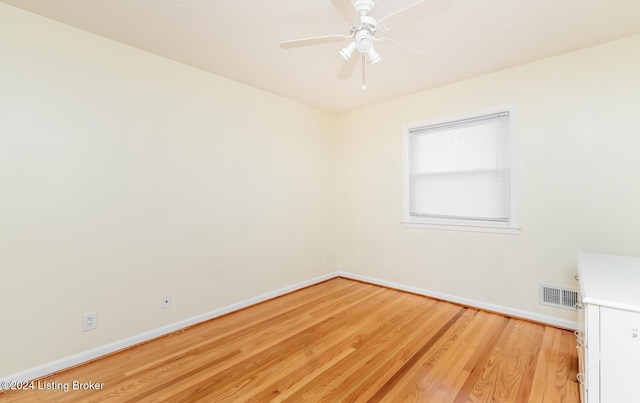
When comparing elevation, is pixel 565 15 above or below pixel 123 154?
above

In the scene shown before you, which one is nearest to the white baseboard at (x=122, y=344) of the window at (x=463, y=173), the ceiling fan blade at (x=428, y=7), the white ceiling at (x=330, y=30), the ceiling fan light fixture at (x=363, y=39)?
the window at (x=463, y=173)

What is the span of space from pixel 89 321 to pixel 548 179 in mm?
4073

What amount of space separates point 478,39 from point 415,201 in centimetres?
186

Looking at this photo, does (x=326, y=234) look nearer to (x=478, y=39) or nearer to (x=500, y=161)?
(x=500, y=161)

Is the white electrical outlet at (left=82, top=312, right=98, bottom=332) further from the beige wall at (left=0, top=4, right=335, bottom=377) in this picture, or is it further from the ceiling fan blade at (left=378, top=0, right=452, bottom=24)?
the ceiling fan blade at (left=378, top=0, right=452, bottom=24)

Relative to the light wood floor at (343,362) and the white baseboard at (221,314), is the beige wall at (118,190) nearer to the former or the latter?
the white baseboard at (221,314)

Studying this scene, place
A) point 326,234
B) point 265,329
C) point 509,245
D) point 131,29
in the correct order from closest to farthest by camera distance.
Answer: point 131,29 < point 265,329 < point 509,245 < point 326,234

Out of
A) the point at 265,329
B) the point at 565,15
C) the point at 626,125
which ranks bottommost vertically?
the point at 265,329

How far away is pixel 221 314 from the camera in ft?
9.83

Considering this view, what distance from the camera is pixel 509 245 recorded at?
9.48 ft

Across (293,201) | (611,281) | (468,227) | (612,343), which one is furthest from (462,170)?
(612,343)

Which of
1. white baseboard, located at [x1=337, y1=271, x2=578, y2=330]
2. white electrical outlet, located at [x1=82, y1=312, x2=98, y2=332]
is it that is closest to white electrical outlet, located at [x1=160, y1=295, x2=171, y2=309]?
white electrical outlet, located at [x1=82, y1=312, x2=98, y2=332]

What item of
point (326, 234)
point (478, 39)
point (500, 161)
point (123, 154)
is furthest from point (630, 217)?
point (123, 154)

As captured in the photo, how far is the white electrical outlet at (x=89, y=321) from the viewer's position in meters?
2.18
